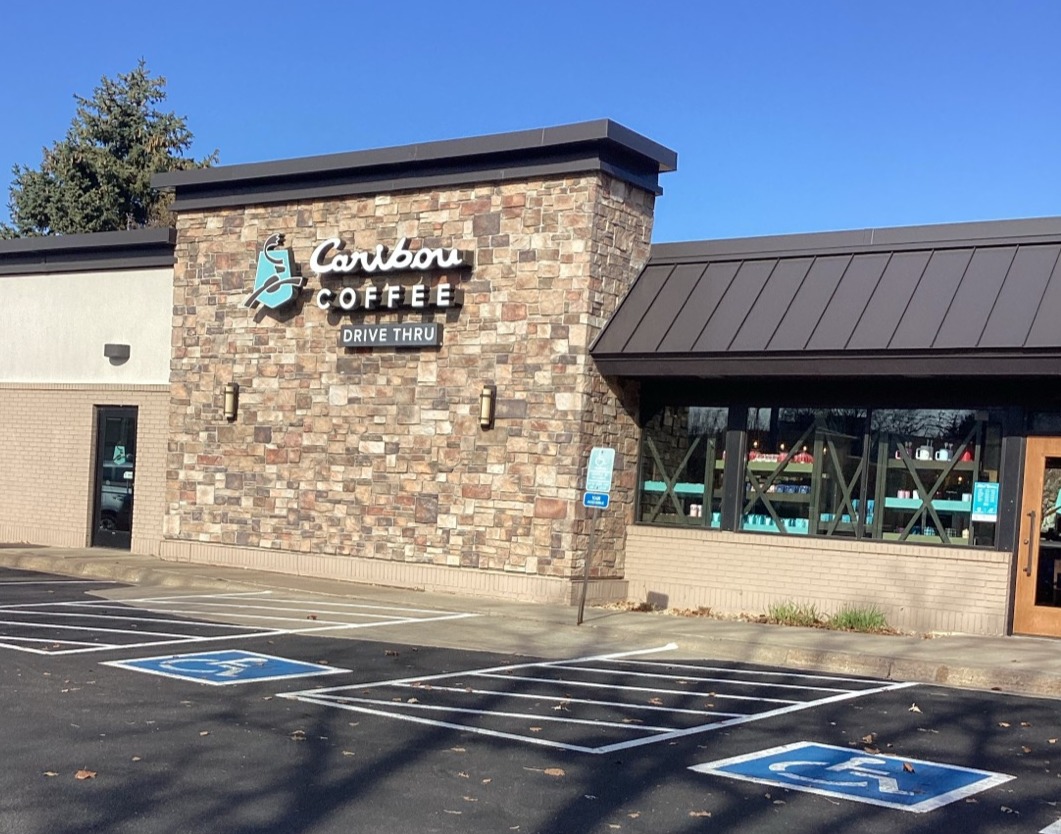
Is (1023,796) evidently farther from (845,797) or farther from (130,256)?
(130,256)

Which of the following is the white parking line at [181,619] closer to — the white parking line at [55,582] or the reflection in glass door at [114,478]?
the white parking line at [55,582]

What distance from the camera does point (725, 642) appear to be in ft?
45.6

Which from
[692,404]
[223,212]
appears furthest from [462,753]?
[223,212]

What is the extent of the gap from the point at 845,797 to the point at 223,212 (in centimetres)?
1601

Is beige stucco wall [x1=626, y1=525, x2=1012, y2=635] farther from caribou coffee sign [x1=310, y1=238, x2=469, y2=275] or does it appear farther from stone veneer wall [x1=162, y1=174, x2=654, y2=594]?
caribou coffee sign [x1=310, y1=238, x2=469, y2=275]

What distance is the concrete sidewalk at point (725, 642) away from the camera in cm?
1252

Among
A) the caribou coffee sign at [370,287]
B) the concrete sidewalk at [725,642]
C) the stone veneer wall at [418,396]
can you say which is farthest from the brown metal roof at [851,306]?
the concrete sidewalk at [725,642]

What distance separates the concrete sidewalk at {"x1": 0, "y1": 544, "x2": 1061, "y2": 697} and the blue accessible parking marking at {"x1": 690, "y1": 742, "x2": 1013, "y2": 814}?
428 centimetres

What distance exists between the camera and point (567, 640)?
14.1 metres

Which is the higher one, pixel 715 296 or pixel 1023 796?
pixel 715 296

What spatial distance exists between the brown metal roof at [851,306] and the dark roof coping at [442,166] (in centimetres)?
165

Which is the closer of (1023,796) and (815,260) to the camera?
(1023,796)

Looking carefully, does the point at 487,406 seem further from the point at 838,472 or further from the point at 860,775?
the point at 860,775

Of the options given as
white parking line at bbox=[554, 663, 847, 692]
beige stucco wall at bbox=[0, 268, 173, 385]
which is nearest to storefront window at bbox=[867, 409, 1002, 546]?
white parking line at bbox=[554, 663, 847, 692]
